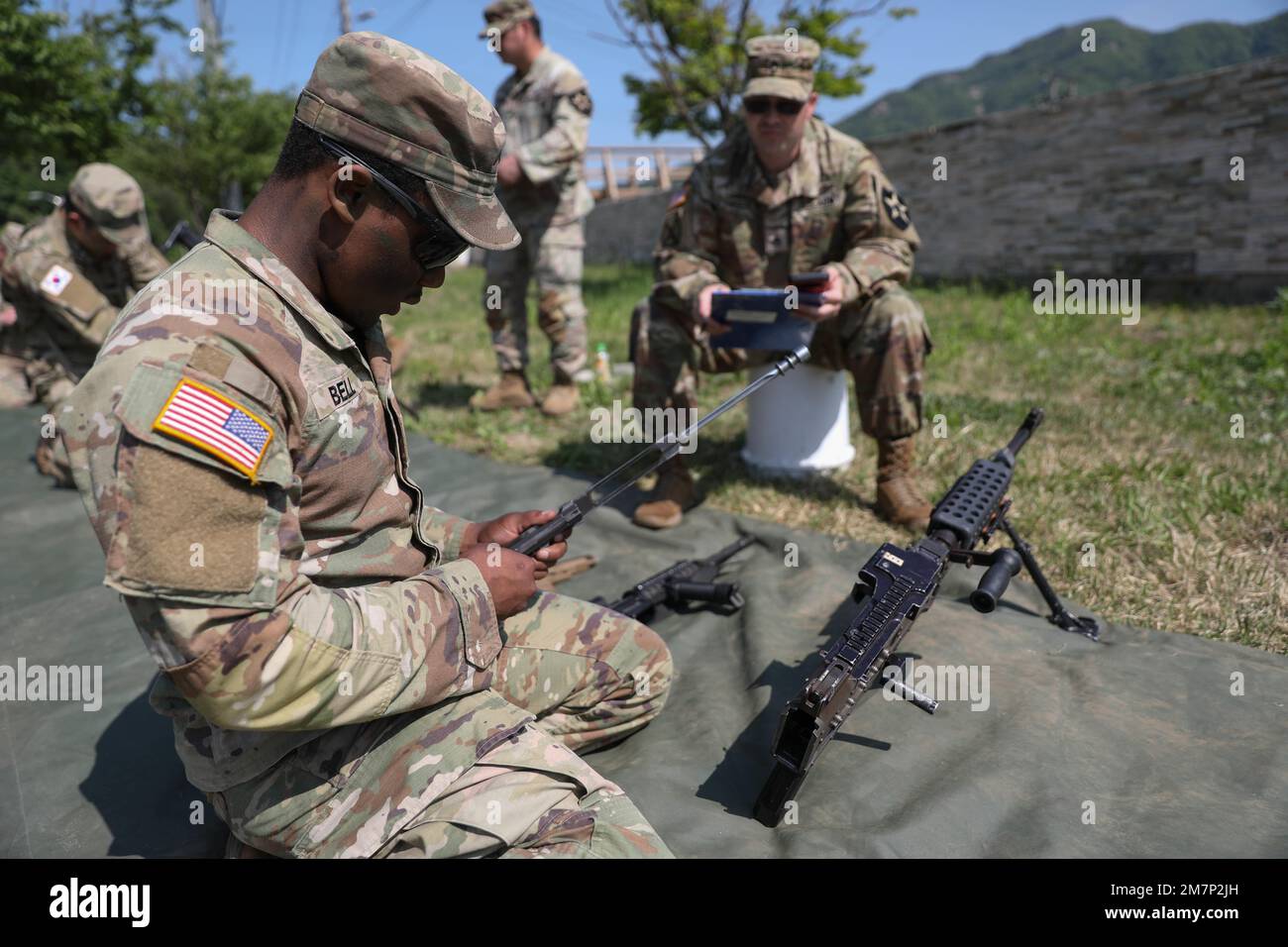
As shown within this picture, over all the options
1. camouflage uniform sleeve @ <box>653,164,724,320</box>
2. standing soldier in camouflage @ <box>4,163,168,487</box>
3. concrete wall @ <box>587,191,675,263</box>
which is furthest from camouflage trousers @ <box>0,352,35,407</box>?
concrete wall @ <box>587,191,675,263</box>

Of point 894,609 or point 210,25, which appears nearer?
point 894,609

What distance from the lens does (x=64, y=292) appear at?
541 centimetres

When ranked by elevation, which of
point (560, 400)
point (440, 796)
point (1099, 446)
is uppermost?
point (560, 400)

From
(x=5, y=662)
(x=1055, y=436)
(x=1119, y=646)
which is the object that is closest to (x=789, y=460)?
(x=1055, y=436)

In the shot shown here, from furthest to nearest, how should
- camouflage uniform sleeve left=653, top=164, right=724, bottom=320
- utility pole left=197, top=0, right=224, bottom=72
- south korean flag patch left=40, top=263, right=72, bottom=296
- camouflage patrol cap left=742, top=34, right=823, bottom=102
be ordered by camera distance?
utility pole left=197, top=0, right=224, bottom=72, south korean flag patch left=40, top=263, right=72, bottom=296, camouflage uniform sleeve left=653, top=164, right=724, bottom=320, camouflage patrol cap left=742, top=34, right=823, bottom=102

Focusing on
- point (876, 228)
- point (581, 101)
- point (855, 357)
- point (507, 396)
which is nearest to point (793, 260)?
point (876, 228)

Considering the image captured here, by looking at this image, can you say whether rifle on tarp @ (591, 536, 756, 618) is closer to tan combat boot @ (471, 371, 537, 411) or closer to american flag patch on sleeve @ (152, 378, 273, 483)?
american flag patch on sleeve @ (152, 378, 273, 483)

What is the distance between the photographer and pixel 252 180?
26250 mm

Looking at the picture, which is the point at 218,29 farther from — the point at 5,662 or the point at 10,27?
the point at 5,662

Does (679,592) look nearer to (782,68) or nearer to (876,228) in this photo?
(876,228)

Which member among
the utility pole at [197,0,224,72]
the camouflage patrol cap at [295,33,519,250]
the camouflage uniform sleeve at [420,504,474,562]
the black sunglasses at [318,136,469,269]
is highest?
the utility pole at [197,0,224,72]

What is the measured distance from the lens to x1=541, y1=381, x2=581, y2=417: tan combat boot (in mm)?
5980

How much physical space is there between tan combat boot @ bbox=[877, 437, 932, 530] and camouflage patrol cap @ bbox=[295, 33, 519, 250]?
268cm

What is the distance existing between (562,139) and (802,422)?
9.15 ft
